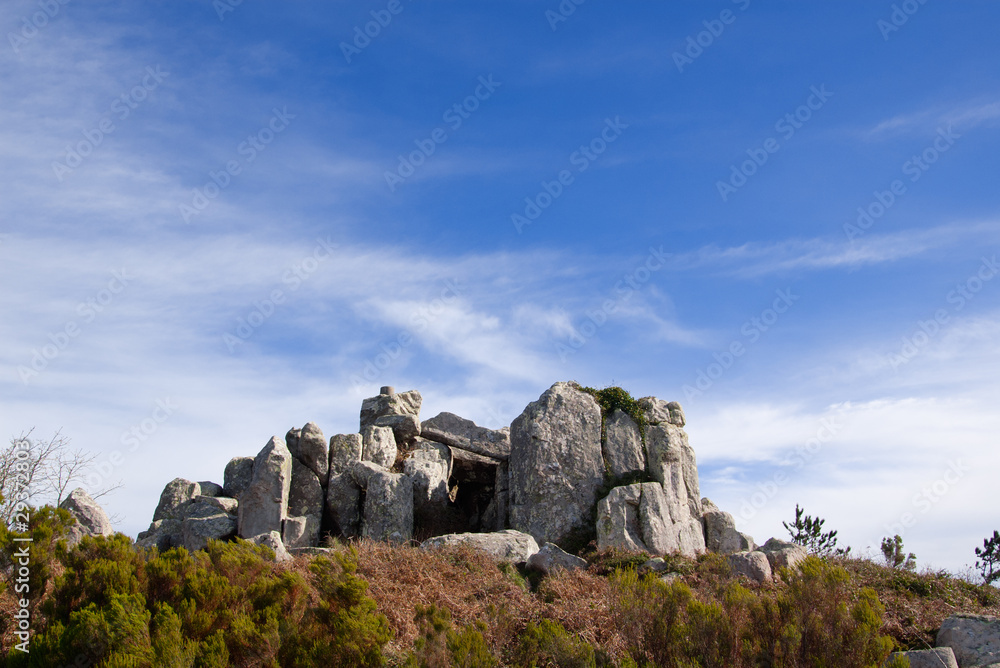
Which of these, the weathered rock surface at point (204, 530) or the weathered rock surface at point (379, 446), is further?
the weathered rock surface at point (379, 446)

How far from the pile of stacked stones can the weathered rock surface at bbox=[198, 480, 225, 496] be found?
0.13 ft

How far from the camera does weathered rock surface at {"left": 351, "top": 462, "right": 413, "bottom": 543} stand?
1923 cm

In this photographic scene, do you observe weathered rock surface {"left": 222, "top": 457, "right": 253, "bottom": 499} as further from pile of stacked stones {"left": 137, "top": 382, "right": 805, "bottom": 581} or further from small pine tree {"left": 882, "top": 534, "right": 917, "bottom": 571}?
small pine tree {"left": 882, "top": 534, "right": 917, "bottom": 571}

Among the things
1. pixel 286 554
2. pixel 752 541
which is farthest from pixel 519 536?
pixel 752 541

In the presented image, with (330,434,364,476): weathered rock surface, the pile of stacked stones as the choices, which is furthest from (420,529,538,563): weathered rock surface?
(330,434,364,476): weathered rock surface

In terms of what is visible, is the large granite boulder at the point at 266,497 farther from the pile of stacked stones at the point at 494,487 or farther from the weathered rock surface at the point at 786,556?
the weathered rock surface at the point at 786,556

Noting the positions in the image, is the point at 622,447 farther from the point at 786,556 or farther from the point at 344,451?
the point at 344,451

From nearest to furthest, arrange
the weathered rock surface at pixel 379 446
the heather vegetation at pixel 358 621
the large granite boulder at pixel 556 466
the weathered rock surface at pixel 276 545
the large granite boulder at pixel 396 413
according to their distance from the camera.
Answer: the heather vegetation at pixel 358 621 < the weathered rock surface at pixel 276 545 < the large granite boulder at pixel 556 466 < the weathered rock surface at pixel 379 446 < the large granite boulder at pixel 396 413

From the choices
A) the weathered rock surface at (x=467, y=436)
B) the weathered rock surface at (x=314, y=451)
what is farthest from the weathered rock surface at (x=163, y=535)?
the weathered rock surface at (x=467, y=436)

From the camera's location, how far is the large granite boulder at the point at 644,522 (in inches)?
741

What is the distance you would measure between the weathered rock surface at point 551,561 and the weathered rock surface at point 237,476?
889 cm

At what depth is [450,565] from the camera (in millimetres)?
14695

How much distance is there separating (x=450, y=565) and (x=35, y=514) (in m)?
6.47

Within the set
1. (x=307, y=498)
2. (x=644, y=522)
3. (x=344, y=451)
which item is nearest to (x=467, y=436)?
(x=344, y=451)
